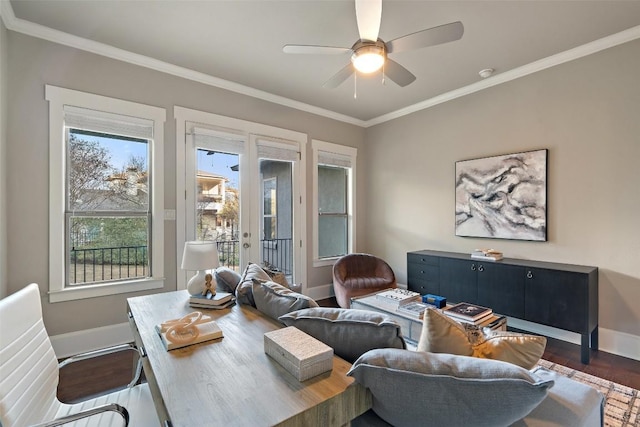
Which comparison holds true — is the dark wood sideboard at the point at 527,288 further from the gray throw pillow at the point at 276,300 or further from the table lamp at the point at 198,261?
the table lamp at the point at 198,261

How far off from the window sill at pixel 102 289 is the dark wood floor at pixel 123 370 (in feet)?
1.92

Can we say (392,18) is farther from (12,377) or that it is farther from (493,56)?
(12,377)

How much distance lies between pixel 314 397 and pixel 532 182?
11.2ft

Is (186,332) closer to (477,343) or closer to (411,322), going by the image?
(477,343)

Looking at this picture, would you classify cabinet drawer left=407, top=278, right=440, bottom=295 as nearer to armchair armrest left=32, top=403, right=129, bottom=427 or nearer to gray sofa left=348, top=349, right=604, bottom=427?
gray sofa left=348, top=349, right=604, bottom=427

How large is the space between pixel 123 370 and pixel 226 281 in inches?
52.2

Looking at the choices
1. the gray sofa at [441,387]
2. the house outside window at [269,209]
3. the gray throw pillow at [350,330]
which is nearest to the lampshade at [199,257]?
the gray throw pillow at [350,330]

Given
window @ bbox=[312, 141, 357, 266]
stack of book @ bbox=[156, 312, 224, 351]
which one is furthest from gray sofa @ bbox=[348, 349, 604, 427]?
window @ bbox=[312, 141, 357, 266]

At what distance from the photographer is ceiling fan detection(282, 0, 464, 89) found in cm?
185

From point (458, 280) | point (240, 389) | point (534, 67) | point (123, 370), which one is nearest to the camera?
point (240, 389)

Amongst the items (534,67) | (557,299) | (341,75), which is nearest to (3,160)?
(341,75)

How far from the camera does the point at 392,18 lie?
241cm

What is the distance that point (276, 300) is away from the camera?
5.19 feet

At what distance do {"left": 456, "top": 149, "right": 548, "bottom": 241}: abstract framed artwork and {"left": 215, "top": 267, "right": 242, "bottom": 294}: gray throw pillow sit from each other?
3003 millimetres
